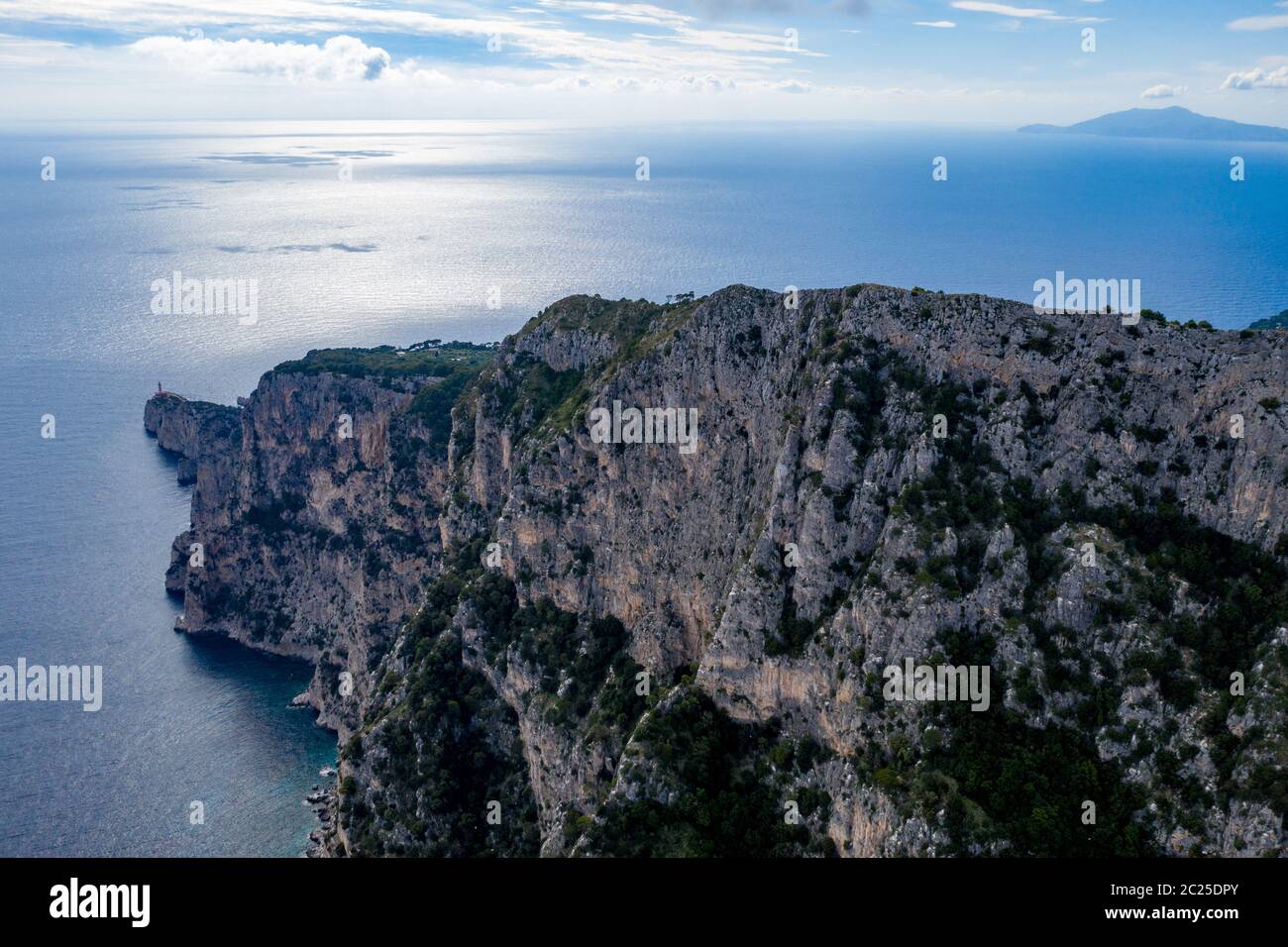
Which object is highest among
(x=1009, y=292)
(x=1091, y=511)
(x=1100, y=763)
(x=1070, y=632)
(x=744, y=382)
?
(x=1009, y=292)

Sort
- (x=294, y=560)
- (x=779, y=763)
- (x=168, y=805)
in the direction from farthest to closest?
(x=294, y=560) < (x=168, y=805) < (x=779, y=763)

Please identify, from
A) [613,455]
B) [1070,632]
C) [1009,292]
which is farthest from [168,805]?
[1009,292]

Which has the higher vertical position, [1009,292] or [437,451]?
[1009,292]

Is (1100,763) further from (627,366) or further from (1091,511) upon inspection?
(627,366)

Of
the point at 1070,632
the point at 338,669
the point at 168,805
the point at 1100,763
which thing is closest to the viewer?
the point at 1100,763
